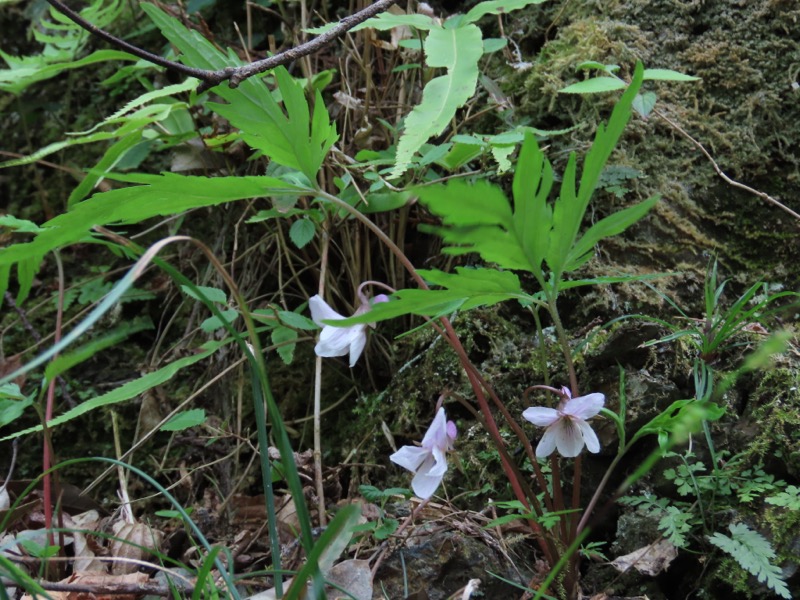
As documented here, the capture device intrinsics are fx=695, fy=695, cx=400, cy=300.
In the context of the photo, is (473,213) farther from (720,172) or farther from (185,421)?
(720,172)

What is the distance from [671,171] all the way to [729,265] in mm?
321

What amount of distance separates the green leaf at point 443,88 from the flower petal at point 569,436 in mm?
518

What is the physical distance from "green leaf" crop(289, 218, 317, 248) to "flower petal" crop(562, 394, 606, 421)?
89 cm

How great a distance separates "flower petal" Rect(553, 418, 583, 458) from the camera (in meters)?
1.18

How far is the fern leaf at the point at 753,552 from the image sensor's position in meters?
1.16

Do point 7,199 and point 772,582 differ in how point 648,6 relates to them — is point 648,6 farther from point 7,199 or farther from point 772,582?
point 7,199

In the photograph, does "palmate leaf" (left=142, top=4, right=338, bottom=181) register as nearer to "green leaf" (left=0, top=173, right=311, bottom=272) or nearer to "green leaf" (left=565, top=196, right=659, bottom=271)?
"green leaf" (left=0, top=173, right=311, bottom=272)

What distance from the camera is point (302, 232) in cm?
183

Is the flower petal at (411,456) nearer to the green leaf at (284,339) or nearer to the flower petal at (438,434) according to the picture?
the flower petal at (438,434)

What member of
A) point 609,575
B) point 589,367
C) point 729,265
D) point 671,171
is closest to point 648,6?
point 671,171

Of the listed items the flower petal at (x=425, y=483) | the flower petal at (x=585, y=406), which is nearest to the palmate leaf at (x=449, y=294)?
the flower petal at (x=585, y=406)

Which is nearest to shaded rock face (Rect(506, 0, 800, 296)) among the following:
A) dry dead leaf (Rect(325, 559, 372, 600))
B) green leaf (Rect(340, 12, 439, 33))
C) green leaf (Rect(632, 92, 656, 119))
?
green leaf (Rect(632, 92, 656, 119))

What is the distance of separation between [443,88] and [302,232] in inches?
23.6

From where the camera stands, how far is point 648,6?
223 cm
